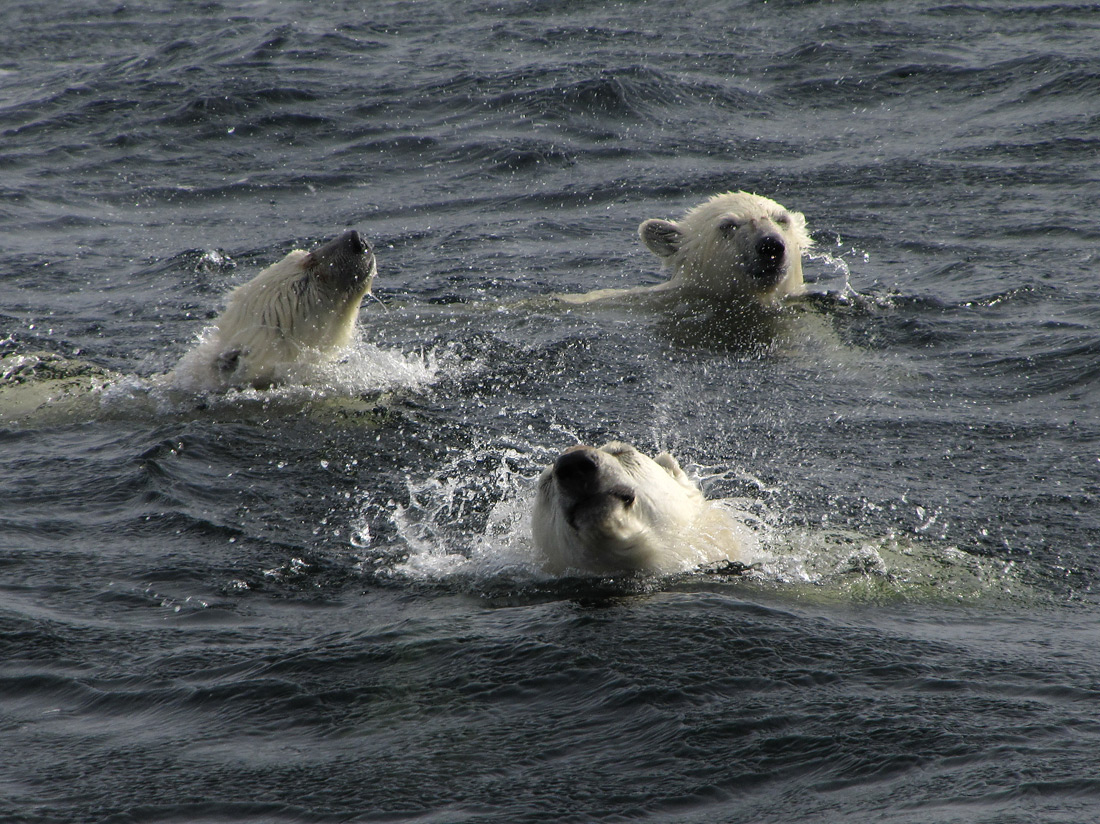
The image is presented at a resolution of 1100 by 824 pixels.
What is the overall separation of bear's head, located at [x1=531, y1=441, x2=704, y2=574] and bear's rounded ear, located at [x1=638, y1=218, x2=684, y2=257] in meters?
5.20

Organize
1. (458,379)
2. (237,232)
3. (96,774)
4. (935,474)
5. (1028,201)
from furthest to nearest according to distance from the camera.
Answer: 1. (237,232)
2. (1028,201)
3. (458,379)
4. (935,474)
5. (96,774)

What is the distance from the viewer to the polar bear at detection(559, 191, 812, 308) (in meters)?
9.57

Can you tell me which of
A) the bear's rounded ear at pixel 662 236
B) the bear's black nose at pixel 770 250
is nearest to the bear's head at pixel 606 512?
the bear's black nose at pixel 770 250

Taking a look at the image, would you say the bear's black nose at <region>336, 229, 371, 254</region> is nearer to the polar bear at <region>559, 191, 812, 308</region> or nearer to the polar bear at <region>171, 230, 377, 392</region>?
the polar bear at <region>171, 230, 377, 392</region>

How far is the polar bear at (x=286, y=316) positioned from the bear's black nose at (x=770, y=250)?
3274mm

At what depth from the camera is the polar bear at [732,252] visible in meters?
9.57

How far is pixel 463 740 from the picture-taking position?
3.72 meters

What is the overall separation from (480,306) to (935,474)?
460 cm

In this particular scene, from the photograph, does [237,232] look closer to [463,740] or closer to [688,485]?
[688,485]

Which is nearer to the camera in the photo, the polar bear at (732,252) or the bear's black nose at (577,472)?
the bear's black nose at (577,472)

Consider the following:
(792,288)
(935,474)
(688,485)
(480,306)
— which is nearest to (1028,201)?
(792,288)

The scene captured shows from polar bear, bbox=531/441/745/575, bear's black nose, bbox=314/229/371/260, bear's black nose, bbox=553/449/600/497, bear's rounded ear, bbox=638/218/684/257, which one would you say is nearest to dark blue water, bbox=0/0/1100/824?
polar bear, bbox=531/441/745/575

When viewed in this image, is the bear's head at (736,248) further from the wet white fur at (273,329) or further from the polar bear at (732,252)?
the wet white fur at (273,329)

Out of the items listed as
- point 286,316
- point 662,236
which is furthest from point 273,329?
point 662,236
